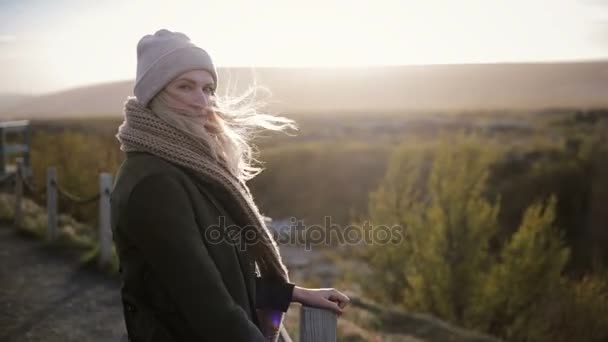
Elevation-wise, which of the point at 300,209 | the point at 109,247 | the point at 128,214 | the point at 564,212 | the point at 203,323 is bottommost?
the point at 300,209

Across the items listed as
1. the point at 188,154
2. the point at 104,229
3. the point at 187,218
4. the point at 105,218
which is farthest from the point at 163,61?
the point at 104,229

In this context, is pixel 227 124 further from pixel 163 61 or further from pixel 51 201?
pixel 51 201

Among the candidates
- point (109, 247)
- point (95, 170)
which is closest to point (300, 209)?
point (95, 170)

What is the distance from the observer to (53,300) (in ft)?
18.7

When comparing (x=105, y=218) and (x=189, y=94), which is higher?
(x=189, y=94)

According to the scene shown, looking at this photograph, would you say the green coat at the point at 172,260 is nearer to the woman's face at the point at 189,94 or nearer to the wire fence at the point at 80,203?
the woman's face at the point at 189,94

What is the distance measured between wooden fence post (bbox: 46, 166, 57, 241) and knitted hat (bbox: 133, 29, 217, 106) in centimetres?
610

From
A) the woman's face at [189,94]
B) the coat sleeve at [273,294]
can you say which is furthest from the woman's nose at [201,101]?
the coat sleeve at [273,294]

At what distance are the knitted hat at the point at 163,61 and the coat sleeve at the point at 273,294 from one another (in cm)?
70

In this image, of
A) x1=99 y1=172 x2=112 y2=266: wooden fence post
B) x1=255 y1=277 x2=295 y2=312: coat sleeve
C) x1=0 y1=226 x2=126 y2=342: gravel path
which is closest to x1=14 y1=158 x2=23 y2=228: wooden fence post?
x1=0 y1=226 x2=126 y2=342: gravel path

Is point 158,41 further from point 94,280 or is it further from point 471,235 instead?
point 471,235

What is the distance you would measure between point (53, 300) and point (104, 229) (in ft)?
3.65

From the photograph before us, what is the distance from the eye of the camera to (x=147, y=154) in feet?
5.40

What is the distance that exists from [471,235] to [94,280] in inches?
230
